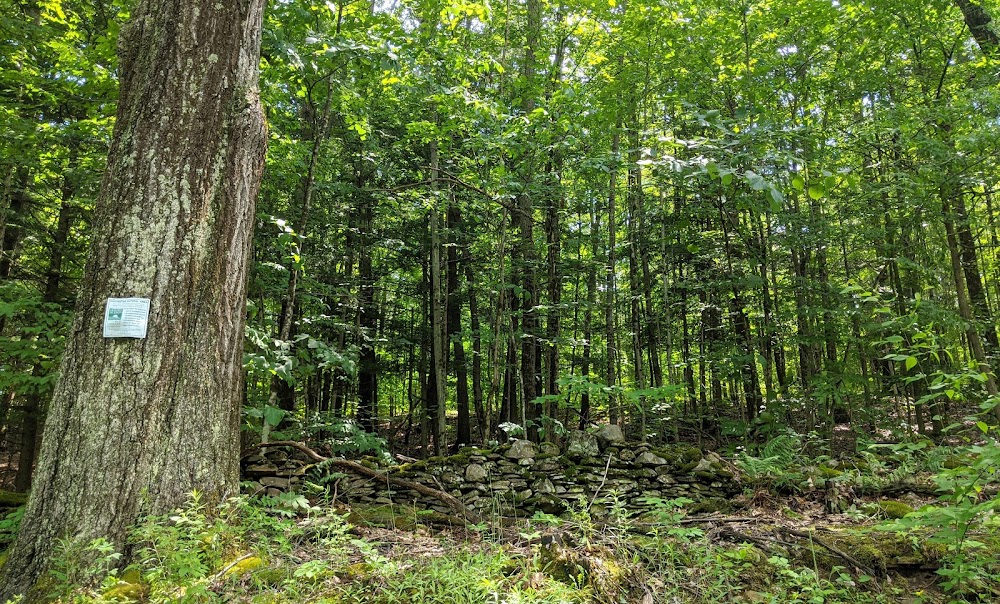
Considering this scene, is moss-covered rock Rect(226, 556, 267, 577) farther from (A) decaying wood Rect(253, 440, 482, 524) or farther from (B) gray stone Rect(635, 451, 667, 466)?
(B) gray stone Rect(635, 451, 667, 466)

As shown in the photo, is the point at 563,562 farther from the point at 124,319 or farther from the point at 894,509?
the point at 894,509

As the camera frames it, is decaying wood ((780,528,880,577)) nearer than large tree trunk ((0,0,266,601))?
No

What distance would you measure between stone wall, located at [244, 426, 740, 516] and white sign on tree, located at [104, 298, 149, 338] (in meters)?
2.42

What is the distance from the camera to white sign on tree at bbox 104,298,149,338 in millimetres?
2514

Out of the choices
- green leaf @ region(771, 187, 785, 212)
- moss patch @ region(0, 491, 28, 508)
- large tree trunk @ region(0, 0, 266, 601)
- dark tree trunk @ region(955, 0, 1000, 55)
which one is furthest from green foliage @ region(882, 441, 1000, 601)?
dark tree trunk @ region(955, 0, 1000, 55)

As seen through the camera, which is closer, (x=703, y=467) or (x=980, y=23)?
(x=703, y=467)

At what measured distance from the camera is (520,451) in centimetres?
523

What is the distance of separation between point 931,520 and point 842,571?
63 centimetres

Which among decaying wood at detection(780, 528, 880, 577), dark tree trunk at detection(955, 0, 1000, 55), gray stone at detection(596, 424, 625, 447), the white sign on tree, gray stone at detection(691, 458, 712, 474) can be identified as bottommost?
decaying wood at detection(780, 528, 880, 577)

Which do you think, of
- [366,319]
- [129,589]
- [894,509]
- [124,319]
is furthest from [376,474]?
[366,319]

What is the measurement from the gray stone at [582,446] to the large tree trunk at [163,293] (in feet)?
11.0

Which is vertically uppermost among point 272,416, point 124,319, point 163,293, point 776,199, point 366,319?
point 366,319

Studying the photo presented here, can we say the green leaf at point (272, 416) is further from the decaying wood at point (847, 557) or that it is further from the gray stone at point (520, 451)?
the decaying wood at point (847, 557)

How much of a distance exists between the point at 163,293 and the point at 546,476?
12.4ft
